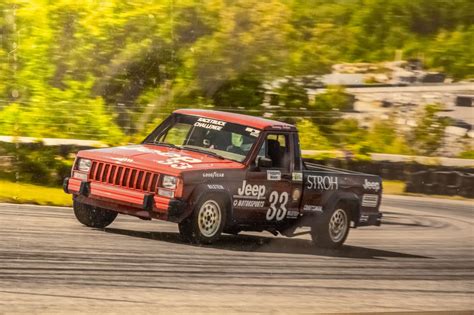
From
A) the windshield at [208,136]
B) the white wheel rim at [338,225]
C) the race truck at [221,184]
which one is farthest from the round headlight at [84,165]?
the white wheel rim at [338,225]

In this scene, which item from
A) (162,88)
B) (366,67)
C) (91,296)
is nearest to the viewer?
(91,296)

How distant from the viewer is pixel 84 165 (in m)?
7.42

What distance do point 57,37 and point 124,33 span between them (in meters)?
0.42

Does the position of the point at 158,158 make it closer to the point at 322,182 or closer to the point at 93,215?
Answer: the point at 93,215

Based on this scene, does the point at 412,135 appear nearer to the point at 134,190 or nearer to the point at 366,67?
the point at 366,67

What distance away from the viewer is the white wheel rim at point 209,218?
310 inches

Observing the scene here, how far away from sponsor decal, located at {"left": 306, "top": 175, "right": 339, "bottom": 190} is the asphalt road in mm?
372

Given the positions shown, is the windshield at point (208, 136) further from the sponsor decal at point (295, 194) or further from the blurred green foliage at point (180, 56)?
the sponsor decal at point (295, 194)

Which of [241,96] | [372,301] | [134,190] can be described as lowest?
[372,301]

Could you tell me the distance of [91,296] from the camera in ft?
22.6

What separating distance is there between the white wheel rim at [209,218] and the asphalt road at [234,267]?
4.3 inches

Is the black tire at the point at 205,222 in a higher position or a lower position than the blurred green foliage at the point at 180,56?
lower

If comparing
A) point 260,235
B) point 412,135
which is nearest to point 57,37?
point 260,235

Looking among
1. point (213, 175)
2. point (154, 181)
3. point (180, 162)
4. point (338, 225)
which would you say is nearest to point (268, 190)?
point (213, 175)
